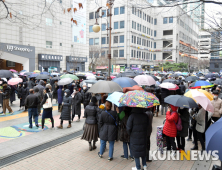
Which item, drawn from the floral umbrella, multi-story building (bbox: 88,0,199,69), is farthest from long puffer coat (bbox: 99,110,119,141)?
multi-story building (bbox: 88,0,199,69)

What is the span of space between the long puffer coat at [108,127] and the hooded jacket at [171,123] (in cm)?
146

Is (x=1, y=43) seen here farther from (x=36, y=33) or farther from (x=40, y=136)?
(x=40, y=136)

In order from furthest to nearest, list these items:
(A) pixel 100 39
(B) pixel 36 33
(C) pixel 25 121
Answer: (A) pixel 100 39 → (B) pixel 36 33 → (C) pixel 25 121

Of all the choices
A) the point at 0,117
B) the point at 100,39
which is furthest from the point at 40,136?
the point at 100,39

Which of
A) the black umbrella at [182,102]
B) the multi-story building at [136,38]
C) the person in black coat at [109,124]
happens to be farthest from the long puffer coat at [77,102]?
the multi-story building at [136,38]

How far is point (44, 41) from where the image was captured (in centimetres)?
3512

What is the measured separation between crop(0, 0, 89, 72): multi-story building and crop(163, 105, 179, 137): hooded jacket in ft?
83.7

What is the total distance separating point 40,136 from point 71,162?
262cm

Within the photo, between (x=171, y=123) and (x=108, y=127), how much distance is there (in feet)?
5.97

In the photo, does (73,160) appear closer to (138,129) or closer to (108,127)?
(108,127)

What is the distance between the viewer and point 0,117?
10352mm

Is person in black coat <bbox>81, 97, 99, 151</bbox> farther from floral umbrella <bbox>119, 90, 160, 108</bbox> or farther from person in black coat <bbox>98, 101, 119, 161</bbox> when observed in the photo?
floral umbrella <bbox>119, 90, 160, 108</bbox>

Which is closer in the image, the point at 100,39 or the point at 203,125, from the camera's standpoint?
the point at 203,125

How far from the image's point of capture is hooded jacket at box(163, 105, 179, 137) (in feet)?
17.7
